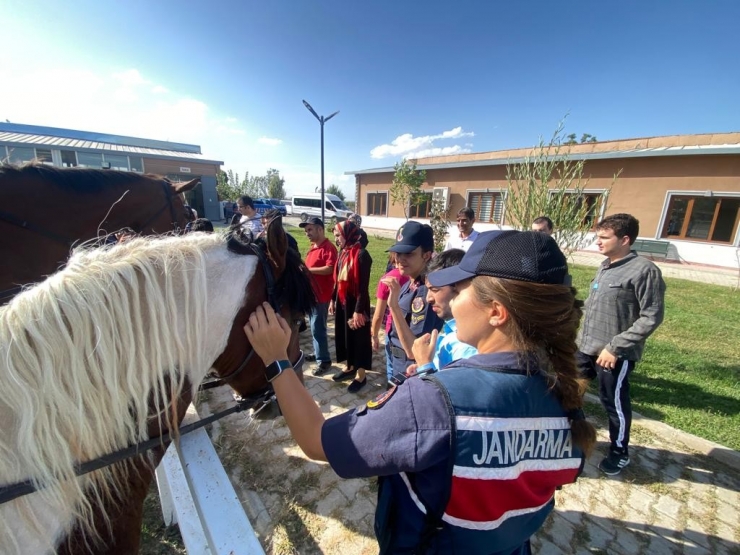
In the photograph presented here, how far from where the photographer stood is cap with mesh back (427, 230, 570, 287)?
946mm

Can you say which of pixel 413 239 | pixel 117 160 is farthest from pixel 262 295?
pixel 117 160

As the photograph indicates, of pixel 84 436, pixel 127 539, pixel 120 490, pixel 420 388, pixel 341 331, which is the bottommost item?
pixel 341 331

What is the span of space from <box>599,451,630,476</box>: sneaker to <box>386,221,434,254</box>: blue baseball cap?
2602 millimetres

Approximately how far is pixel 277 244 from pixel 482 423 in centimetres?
102

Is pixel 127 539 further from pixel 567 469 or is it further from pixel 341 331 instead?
pixel 341 331

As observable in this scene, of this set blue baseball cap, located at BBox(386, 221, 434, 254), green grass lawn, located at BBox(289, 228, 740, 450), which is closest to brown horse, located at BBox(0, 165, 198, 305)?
blue baseball cap, located at BBox(386, 221, 434, 254)

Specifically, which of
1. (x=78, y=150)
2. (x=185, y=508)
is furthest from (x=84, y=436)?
(x=78, y=150)

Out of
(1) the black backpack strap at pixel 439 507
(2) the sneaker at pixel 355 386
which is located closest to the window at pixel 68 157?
(2) the sneaker at pixel 355 386

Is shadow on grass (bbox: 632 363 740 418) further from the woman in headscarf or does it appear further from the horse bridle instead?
the horse bridle

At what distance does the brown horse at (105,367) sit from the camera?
78 cm

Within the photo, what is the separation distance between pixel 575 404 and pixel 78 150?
30989 mm

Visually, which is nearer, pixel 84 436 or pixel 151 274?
pixel 84 436

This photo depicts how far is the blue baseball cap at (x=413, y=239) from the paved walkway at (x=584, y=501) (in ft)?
5.87

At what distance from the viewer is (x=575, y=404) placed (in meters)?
0.94
